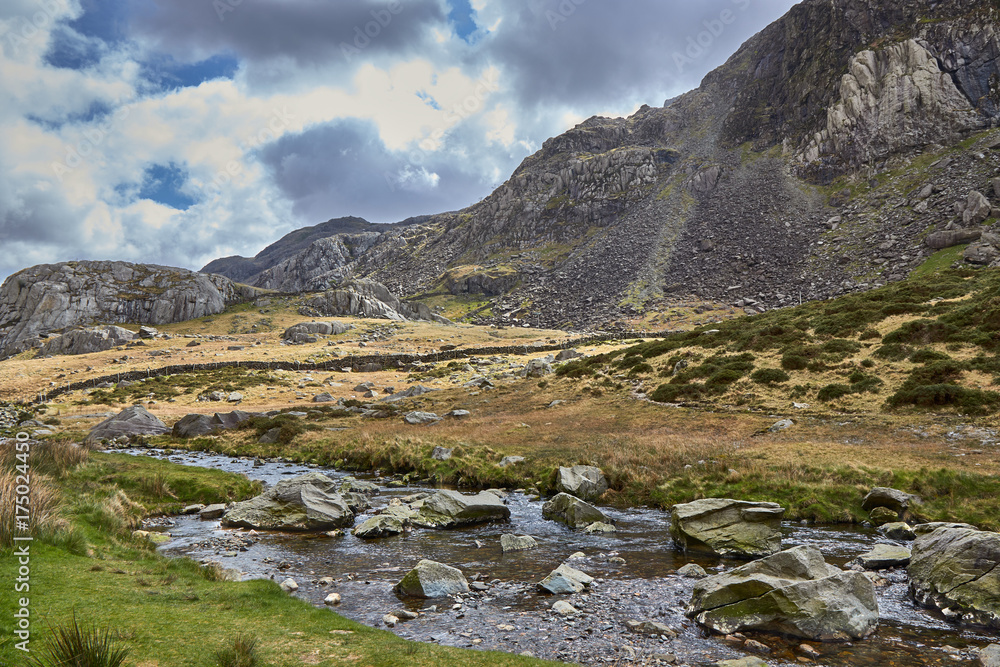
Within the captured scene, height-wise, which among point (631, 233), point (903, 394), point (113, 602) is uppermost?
point (631, 233)

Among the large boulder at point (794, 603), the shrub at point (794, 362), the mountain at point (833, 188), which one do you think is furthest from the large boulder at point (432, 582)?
the mountain at point (833, 188)

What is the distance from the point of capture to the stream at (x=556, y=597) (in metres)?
10.1

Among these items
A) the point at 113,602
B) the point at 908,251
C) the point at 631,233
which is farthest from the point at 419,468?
the point at 631,233

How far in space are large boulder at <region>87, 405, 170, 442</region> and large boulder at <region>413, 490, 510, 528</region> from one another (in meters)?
36.3

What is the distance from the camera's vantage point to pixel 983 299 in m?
39.2

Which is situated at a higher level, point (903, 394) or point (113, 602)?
point (113, 602)

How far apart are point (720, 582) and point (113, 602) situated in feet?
42.7

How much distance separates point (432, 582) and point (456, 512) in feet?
23.0

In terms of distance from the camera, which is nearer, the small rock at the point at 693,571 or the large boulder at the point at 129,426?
the small rock at the point at 693,571

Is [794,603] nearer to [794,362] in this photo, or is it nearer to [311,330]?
[794,362]

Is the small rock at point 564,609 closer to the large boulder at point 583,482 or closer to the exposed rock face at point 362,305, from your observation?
the large boulder at point 583,482

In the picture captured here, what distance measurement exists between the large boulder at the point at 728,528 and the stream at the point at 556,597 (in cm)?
66

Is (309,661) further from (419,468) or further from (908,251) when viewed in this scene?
(908,251)

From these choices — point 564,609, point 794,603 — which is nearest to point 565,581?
point 564,609
